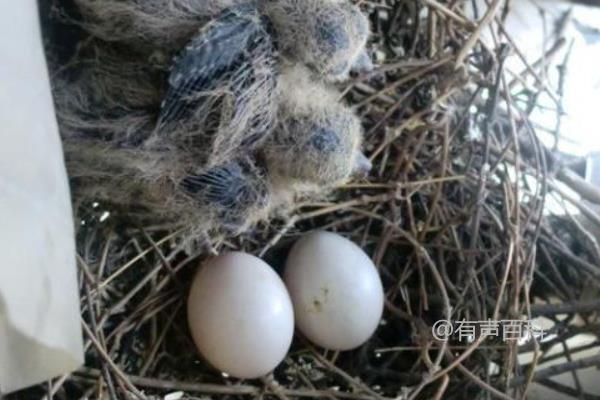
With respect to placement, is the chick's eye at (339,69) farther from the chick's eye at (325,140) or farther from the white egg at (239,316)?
the white egg at (239,316)

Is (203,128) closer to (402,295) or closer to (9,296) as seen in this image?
(9,296)

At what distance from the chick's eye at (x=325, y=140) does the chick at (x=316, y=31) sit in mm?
40

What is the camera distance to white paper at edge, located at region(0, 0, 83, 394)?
37 centimetres

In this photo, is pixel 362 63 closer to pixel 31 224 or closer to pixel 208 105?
pixel 208 105

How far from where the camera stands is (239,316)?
0.57m

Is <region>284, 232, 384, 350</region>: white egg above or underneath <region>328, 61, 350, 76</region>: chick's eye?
underneath

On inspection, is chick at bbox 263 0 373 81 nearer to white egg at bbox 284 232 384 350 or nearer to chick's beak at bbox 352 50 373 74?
chick's beak at bbox 352 50 373 74

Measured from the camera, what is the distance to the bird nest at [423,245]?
1.97 feet

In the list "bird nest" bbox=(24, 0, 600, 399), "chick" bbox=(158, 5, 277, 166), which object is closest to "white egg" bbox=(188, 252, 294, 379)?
"bird nest" bbox=(24, 0, 600, 399)

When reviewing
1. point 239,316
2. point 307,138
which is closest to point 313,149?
point 307,138

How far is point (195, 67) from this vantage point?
45cm

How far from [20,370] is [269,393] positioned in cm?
26

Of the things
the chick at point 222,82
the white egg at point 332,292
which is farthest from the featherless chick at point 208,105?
the white egg at point 332,292

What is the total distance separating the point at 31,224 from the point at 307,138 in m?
0.18
